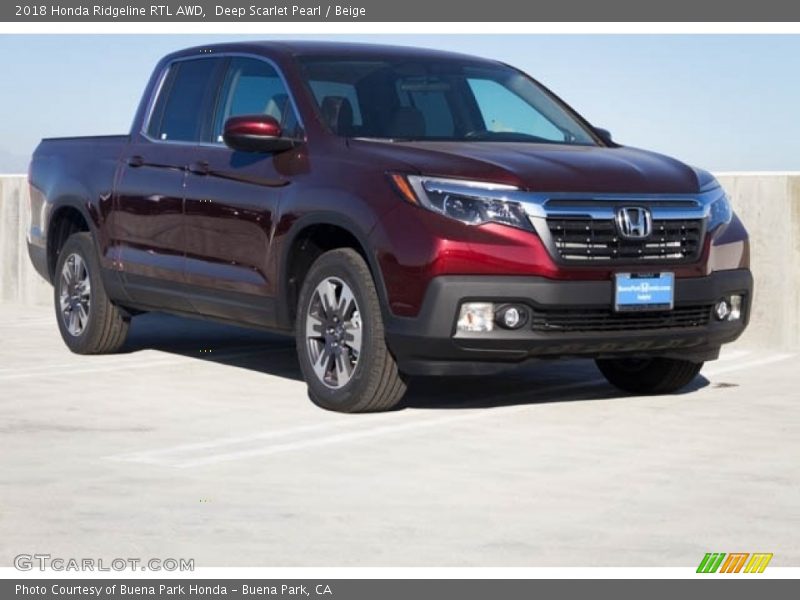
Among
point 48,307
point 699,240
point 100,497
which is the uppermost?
point 699,240

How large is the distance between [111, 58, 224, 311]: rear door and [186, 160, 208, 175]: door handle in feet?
0.16

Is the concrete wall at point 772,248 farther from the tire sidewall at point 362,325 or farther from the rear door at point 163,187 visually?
the tire sidewall at point 362,325

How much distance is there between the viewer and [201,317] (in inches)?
417

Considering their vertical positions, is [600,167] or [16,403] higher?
[600,167]

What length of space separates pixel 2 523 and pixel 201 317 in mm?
4122

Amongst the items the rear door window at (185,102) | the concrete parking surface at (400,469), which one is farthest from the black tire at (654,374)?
the rear door window at (185,102)

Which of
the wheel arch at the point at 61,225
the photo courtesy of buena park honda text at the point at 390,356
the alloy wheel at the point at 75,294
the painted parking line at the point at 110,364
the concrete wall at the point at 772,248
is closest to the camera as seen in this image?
the photo courtesy of buena park honda text at the point at 390,356

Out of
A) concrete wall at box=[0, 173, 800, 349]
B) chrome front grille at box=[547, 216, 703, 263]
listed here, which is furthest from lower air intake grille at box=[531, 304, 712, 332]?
concrete wall at box=[0, 173, 800, 349]

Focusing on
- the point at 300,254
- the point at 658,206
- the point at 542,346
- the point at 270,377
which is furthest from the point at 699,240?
the point at 270,377

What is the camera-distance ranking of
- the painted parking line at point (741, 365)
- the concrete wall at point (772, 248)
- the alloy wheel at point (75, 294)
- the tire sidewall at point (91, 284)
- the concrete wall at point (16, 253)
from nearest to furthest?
the painted parking line at point (741, 365) → the tire sidewall at point (91, 284) → the alloy wheel at point (75, 294) → the concrete wall at point (772, 248) → the concrete wall at point (16, 253)

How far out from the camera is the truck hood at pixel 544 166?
29.0 feet

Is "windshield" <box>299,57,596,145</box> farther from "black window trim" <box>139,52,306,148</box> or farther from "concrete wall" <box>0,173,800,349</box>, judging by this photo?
"concrete wall" <box>0,173,800,349</box>

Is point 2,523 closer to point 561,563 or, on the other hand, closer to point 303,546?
point 303,546

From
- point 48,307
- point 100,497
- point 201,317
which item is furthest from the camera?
point 48,307
